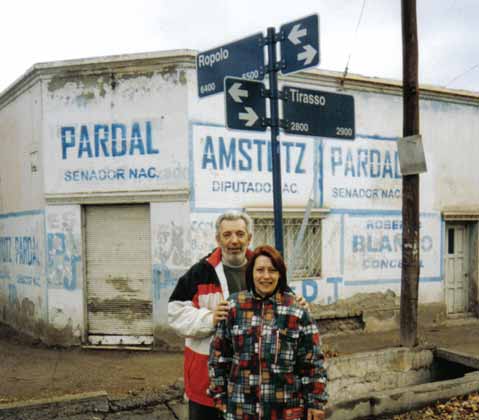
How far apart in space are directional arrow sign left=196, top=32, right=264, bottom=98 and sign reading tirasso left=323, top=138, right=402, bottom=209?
16.2ft

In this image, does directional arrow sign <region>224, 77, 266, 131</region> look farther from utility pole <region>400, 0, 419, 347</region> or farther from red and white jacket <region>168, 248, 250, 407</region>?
utility pole <region>400, 0, 419, 347</region>

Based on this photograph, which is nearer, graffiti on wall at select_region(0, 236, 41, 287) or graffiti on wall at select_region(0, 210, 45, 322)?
graffiti on wall at select_region(0, 210, 45, 322)

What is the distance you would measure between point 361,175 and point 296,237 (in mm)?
1747

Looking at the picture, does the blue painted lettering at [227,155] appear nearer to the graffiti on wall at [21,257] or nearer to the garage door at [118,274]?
the garage door at [118,274]

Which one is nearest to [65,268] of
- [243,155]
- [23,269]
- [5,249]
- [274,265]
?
[23,269]

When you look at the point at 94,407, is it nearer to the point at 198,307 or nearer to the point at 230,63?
the point at 198,307

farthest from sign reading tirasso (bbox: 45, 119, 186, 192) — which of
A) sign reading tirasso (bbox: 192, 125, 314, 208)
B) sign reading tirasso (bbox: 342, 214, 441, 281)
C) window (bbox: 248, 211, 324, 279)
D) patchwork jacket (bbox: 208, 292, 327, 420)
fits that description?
patchwork jacket (bbox: 208, 292, 327, 420)

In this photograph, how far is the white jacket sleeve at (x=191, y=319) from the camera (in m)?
2.77

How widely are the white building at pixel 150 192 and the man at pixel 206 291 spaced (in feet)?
14.4

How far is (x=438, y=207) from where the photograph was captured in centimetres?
945

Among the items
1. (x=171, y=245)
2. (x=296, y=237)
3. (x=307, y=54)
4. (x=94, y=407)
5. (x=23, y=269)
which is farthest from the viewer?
(x=23, y=269)

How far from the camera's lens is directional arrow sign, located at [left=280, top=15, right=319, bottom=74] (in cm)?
325

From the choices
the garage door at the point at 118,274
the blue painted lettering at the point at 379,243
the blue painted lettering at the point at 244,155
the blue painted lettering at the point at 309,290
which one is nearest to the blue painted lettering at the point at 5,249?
the garage door at the point at 118,274

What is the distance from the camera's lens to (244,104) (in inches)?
132
